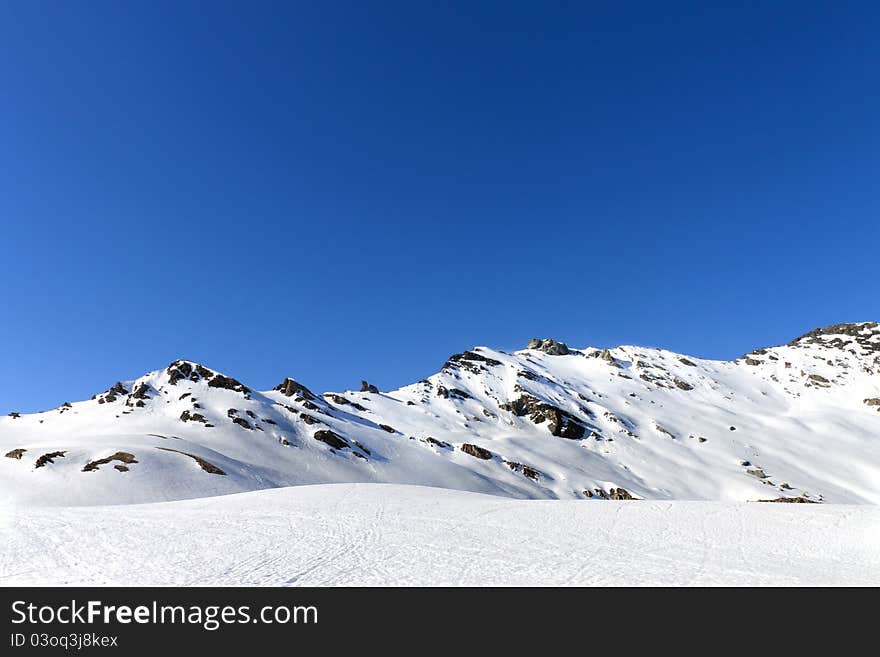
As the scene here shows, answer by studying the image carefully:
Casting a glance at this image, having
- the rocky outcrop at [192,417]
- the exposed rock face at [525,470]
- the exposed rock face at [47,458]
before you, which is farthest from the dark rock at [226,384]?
the exposed rock face at [525,470]

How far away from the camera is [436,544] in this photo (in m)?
15.4

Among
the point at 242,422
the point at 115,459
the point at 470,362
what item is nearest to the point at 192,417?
the point at 242,422

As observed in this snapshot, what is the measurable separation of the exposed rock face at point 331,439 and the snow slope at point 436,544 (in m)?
62.9

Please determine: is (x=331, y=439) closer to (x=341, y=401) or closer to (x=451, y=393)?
(x=341, y=401)

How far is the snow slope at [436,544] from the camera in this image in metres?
11.9

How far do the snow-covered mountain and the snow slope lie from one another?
3316 centimetres

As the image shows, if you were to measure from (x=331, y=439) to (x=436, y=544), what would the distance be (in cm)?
7586

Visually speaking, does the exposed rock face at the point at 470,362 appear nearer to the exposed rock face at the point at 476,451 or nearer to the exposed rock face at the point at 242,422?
the exposed rock face at the point at 476,451

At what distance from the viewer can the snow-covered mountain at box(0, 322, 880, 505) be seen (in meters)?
53.2

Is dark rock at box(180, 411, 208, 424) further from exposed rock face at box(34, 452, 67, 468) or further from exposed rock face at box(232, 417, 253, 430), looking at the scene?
exposed rock face at box(34, 452, 67, 468)
